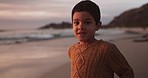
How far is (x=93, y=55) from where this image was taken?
740 mm

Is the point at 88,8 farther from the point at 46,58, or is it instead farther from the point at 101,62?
the point at 46,58

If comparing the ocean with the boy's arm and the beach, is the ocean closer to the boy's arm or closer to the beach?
the beach

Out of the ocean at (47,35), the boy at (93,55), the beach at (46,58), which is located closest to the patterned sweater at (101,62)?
the boy at (93,55)

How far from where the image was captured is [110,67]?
747mm

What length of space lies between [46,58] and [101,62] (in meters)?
2.27

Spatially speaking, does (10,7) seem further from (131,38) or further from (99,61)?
(99,61)

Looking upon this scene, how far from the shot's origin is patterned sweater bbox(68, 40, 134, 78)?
734 mm

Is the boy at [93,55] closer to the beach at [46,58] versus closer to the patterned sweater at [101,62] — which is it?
the patterned sweater at [101,62]

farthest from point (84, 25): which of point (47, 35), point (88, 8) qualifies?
point (47, 35)

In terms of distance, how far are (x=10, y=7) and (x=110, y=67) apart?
2.47 meters

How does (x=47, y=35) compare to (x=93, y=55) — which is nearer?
(x=93, y=55)

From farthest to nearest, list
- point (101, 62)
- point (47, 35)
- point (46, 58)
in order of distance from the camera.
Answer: point (47, 35)
point (46, 58)
point (101, 62)

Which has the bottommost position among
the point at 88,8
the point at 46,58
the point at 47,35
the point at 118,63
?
the point at 46,58

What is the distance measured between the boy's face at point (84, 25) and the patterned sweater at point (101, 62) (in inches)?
1.1
